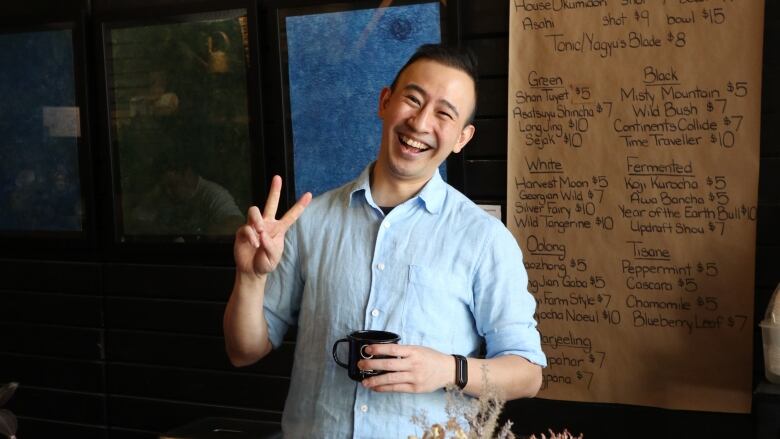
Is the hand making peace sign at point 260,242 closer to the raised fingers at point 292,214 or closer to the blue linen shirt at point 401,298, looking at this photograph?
the raised fingers at point 292,214

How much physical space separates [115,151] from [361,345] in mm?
2416

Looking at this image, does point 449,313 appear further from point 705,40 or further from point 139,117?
point 139,117

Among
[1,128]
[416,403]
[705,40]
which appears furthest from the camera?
[1,128]

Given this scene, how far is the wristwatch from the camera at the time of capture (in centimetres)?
187

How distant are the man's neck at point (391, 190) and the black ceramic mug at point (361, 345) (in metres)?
0.37

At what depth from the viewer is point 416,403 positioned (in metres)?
1.94

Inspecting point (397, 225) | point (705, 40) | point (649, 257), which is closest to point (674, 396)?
point (649, 257)

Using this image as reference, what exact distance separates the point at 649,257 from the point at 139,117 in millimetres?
2132

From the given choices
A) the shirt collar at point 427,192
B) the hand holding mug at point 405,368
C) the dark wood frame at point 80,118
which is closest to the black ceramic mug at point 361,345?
the hand holding mug at point 405,368

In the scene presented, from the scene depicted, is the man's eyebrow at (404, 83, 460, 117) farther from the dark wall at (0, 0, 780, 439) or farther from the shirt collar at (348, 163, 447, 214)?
the dark wall at (0, 0, 780, 439)

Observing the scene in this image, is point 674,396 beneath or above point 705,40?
beneath

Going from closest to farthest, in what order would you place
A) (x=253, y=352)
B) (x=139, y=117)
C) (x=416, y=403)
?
(x=416, y=403)
(x=253, y=352)
(x=139, y=117)

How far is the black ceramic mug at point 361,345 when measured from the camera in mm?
1793

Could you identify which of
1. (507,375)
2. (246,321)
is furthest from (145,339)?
(507,375)
